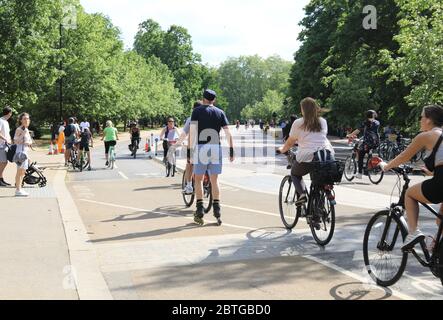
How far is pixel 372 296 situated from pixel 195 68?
96.7 m

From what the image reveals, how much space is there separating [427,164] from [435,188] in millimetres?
220

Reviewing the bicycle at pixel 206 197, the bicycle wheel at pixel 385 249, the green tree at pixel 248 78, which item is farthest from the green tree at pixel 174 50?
the bicycle wheel at pixel 385 249

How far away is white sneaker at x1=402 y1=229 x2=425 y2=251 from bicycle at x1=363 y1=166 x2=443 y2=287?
0.15 ft

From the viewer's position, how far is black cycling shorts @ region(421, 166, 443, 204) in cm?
459

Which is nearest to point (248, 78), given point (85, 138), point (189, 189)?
point (85, 138)

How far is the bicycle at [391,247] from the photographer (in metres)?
4.78

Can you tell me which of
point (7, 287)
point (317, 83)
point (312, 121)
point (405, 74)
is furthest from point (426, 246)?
point (317, 83)

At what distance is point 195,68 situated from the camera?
99.6 metres

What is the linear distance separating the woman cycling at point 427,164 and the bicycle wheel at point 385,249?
128 mm

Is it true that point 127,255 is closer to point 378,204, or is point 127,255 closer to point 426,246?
point 426,246

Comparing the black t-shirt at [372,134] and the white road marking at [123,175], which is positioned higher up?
the black t-shirt at [372,134]

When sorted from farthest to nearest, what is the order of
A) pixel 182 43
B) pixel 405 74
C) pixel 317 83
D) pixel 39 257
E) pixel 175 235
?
pixel 182 43, pixel 317 83, pixel 405 74, pixel 175 235, pixel 39 257

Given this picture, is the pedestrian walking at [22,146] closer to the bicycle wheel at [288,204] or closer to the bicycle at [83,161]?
the bicycle wheel at [288,204]

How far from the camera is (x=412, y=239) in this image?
476cm
